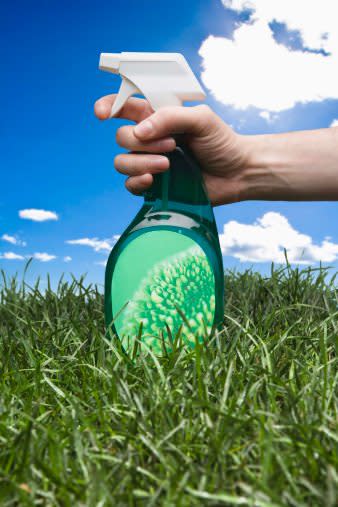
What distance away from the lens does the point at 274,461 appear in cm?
69

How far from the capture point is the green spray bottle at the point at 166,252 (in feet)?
3.78

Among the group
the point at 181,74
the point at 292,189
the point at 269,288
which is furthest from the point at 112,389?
the point at 292,189

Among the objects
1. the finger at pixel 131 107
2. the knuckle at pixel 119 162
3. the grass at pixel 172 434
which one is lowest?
the grass at pixel 172 434

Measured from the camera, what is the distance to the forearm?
5.27ft

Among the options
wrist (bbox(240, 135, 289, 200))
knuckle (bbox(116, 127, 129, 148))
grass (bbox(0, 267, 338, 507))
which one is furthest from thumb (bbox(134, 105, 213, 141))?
grass (bbox(0, 267, 338, 507))

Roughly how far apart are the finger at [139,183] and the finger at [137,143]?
0.22 feet

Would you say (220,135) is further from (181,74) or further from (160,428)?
(160,428)

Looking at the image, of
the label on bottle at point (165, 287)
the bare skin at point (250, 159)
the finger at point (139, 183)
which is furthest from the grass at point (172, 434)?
the bare skin at point (250, 159)

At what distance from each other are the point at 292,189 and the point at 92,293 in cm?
72

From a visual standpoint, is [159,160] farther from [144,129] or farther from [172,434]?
[172,434]

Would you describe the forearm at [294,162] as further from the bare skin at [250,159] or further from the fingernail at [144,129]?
the fingernail at [144,129]

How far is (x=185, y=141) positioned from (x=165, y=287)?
425 millimetres

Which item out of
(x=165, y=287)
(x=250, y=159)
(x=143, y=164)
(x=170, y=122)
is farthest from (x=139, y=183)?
(x=250, y=159)

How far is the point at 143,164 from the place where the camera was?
1.22 meters
